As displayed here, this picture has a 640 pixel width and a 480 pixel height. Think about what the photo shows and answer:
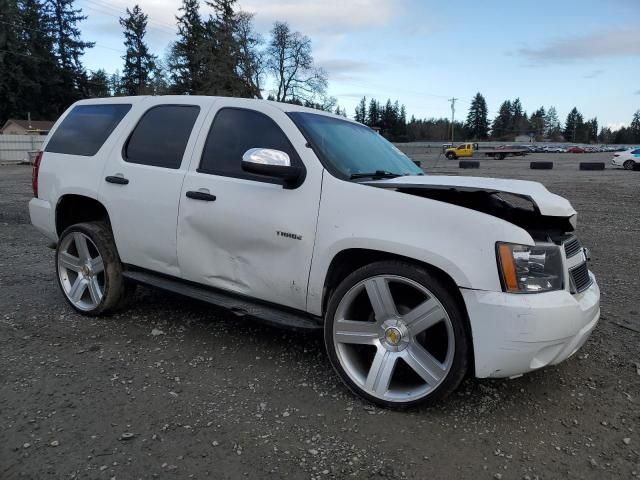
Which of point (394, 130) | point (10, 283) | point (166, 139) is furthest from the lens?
point (394, 130)

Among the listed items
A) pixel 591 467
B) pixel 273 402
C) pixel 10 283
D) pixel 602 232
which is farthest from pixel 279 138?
pixel 602 232

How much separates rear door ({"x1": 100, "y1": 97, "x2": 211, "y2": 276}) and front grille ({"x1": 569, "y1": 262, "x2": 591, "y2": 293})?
2720mm

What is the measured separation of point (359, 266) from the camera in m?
3.29

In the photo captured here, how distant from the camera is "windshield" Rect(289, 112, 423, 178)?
3.47 metres

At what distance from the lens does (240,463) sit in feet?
8.41

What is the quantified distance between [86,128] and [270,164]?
7.87ft

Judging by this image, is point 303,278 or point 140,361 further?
point 140,361

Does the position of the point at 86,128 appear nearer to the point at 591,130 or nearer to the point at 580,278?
the point at 580,278

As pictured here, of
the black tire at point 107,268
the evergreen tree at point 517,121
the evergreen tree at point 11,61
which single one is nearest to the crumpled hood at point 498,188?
the black tire at point 107,268

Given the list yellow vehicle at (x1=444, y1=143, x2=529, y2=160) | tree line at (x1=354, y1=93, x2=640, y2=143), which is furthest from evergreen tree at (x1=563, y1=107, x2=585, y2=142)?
yellow vehicle at (x1=444, y1=143, x2=529, y2=160)

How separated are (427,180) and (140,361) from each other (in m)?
2.37

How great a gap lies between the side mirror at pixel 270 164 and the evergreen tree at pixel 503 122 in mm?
149752

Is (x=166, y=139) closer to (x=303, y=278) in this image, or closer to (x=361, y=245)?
(x=303, y=278)

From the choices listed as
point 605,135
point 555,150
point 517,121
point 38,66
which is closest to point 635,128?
point 605,135
